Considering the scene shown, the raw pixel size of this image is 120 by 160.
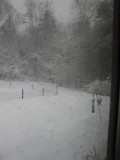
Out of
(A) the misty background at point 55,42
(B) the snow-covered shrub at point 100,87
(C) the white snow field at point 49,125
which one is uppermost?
(A) the misty background at point 55,42

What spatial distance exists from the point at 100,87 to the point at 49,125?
0.41m

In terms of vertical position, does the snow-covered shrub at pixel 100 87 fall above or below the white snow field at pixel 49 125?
above

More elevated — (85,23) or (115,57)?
(85,23)

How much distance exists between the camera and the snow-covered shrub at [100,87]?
94 centimetres

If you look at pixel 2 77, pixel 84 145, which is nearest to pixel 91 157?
pixel 84 145

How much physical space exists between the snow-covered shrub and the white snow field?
0.05m

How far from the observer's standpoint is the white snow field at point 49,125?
1001 mm

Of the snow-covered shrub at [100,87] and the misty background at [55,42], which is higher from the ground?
the misty background at [55,42]

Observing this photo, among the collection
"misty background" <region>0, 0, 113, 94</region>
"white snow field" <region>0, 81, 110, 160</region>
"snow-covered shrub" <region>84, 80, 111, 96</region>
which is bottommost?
"white snow field" <region>0, 81, 110, 160</region>

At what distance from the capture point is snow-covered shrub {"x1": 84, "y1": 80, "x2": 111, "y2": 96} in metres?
0.94

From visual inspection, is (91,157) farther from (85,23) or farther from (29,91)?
(85,23)

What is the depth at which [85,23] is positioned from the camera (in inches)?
39.6

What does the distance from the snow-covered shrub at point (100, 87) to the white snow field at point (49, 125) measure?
0.05 metres

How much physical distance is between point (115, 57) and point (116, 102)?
238 mm
